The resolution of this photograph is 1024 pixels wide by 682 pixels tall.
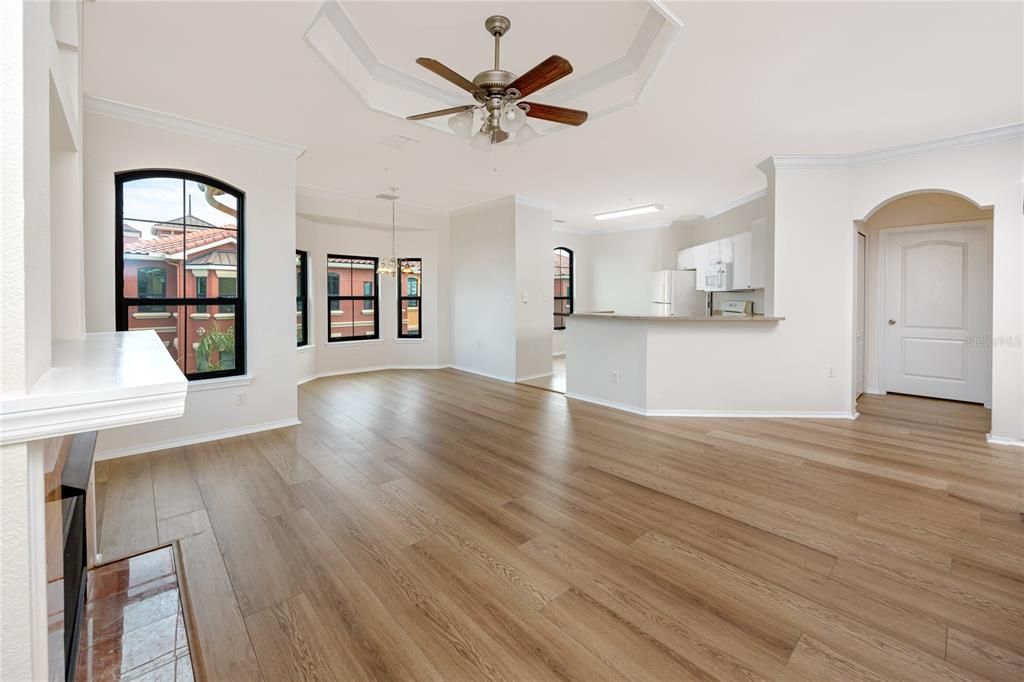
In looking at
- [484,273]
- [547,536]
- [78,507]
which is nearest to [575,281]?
[484,273]

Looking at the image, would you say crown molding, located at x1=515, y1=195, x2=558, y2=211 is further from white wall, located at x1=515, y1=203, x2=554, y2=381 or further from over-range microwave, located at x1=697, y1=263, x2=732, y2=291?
over-range microwave, located at x1=697, y1=263, x2=732, y2=291

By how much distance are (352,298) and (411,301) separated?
1.03 meters

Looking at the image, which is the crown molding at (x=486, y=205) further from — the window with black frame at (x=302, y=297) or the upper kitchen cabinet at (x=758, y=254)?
the upper kitchen cabinet at (x=758, y=254)

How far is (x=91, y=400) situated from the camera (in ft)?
2.19

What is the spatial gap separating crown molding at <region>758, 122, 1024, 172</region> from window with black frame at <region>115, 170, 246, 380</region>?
5424 millimetres

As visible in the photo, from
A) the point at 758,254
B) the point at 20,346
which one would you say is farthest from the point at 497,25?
the point at 758,254

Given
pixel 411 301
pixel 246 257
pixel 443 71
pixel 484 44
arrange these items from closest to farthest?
pixel 443 71
pixel 484 44
pixel 246 257
pixel 411 301

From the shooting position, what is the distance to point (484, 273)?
7480 millimetres

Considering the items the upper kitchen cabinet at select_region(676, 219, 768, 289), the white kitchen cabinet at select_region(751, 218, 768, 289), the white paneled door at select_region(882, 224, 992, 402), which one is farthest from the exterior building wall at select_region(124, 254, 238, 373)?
the white paneled door at select_region(882, 224, 992, 402)

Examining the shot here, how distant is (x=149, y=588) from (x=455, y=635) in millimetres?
1428

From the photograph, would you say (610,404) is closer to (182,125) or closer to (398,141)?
(398,141)

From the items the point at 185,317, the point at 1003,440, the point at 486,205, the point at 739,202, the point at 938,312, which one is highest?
the point at 486,205

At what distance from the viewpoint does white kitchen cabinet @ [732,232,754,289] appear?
20.3 ft

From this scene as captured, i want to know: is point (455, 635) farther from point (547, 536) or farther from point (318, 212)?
point (318, 212)
